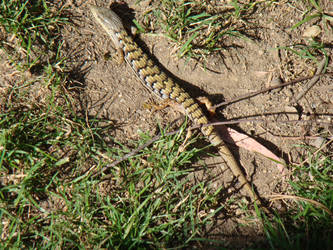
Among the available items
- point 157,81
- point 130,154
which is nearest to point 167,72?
point 157,81

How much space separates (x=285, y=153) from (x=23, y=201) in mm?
3446

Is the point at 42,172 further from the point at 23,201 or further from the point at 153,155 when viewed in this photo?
the point at 153,155

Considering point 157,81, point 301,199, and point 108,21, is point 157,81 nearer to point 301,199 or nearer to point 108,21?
point 108,21

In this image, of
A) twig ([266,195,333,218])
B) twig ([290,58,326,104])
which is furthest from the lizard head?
twig ([266,195,333,218])

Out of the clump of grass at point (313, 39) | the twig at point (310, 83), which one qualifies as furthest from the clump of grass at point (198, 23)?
the twig at point (310, 83)

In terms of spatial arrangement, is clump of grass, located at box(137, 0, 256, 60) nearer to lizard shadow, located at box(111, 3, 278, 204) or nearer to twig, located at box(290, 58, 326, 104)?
lizard shadow, located at box(111, 3, 278, 204)

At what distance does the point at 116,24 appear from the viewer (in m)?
4.32

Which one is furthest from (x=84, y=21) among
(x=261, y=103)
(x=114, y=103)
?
(x=261, y=103)

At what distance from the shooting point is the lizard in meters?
3.74

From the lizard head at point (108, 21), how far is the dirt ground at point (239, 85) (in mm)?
104

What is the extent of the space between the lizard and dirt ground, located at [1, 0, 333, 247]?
0.40 ft

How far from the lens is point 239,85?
422 cm

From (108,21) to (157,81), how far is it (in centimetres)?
119

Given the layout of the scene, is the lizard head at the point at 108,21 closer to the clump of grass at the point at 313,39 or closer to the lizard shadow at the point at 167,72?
the lizard shadow at the point at 167,72
